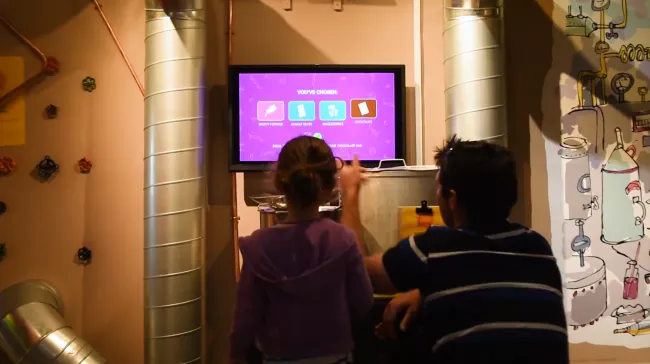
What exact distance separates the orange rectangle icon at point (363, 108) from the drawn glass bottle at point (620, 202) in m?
1.01

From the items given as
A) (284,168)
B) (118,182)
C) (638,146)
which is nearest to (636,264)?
(638,146)

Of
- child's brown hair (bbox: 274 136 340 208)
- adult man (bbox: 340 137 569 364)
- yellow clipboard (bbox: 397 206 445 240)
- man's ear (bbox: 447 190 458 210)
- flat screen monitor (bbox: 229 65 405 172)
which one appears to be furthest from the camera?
flat screen monitor (bbox: 229 65 405 172)

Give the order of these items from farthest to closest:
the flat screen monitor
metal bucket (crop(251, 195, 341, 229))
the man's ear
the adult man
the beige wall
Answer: the beige wall
the flat screen monitor
metal bucket (crop(251, 195, 341, 229))
the man's ear
the adult man

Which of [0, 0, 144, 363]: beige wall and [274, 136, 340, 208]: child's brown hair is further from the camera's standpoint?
[0, 0, 144, 363]: beige wall

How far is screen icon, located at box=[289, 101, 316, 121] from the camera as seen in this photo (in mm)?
2271

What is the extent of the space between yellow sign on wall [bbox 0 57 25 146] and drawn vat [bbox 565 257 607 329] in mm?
2328

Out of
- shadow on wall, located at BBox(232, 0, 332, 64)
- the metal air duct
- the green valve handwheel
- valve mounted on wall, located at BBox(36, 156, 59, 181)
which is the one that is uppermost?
shadow on wall, located at BBox(232, 0, 332, 64)

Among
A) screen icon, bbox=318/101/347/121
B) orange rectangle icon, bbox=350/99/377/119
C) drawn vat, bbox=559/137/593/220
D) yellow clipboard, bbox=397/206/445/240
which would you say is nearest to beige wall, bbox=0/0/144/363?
screen icon, bbox=318/101/347/121

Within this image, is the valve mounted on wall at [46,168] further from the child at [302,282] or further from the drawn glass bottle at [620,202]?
the drawn glass bottle at [620,202]

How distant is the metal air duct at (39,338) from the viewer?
6.79 feet

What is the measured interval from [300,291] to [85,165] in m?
1.48

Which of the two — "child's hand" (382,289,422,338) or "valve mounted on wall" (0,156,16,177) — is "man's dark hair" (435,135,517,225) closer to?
"child's hand" (382,289,422,338)

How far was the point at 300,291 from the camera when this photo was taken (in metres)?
1.24

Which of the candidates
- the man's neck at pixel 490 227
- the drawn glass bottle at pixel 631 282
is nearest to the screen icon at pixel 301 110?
the man's neck at pixel 490 227
